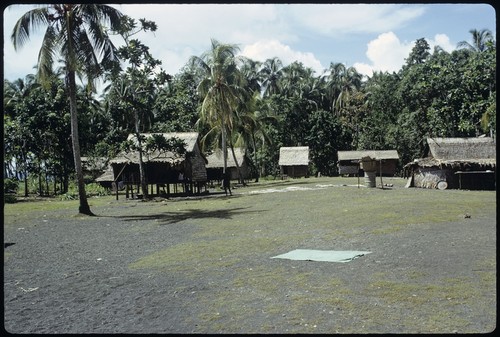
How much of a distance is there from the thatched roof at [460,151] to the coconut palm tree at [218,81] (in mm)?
13191

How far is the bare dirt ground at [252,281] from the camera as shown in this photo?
17.6 feet

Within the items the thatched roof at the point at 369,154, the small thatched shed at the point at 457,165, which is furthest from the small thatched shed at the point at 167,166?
the thatched roof at the point at 369,154

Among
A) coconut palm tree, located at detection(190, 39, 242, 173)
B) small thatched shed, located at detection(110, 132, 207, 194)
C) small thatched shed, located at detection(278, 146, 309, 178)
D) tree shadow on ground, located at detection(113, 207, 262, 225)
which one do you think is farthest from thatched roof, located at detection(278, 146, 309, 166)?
tree shadow on ground, located at detection(113, 207, 262, 225)

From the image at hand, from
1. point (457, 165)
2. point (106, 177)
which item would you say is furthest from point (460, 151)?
point (106, 177)

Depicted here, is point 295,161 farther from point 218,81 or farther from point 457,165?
point 457,165

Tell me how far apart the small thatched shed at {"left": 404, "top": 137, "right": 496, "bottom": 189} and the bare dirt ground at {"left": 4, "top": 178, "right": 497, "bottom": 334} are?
15966mm

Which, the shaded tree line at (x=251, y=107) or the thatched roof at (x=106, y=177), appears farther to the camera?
the thatched roof at (x=106, y=177)

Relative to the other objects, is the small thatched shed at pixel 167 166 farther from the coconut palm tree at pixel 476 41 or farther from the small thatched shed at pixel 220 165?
the coconut palm tree at pixel 476 41

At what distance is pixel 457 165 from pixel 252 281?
80.9 feet

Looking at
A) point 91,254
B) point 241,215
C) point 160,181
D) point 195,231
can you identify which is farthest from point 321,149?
point 91,254

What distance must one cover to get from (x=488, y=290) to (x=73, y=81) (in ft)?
52.9

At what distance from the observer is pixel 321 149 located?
52.0 metres

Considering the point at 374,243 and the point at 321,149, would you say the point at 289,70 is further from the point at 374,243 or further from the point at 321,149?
the point at 374,243

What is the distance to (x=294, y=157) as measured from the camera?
48875 mm
